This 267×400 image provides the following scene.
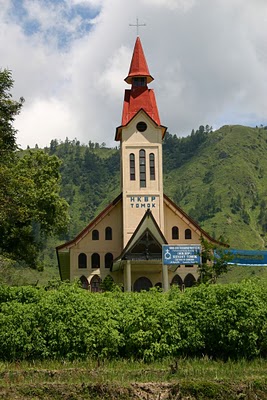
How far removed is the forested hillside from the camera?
115 metres

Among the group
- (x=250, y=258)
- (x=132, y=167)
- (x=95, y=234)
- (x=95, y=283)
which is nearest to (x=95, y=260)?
(x=95, y=283)

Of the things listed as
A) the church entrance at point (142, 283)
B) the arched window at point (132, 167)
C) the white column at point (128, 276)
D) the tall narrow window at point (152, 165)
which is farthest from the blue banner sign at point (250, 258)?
the arched window at point (132, 167)

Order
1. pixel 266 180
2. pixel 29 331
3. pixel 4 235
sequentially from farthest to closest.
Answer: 1. pixel 266 180
2. pixel 4 235
3. pixel 29 331

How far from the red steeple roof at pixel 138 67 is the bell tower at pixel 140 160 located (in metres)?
1.35

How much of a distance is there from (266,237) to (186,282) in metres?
72.4

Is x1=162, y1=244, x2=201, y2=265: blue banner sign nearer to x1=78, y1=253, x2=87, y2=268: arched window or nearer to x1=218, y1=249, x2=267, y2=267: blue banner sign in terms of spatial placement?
x1=218, y1=249, x2=267, y2=267: blue banner sign

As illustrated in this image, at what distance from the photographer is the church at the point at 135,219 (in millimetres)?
43156

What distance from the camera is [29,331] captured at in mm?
17703

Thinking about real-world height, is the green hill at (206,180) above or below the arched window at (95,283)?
above

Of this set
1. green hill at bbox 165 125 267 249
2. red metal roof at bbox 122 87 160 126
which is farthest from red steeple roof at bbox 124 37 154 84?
green hill at bbox 165 125 267 249

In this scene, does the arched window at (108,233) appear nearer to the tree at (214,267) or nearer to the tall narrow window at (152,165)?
the tall narrow window at (152,165)

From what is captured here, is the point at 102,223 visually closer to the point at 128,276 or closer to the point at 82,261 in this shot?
the point at 82,261

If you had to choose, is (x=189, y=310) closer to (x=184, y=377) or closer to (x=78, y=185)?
(x=184, y=377)

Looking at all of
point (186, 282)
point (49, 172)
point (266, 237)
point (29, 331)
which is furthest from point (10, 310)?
point (266, 237)
